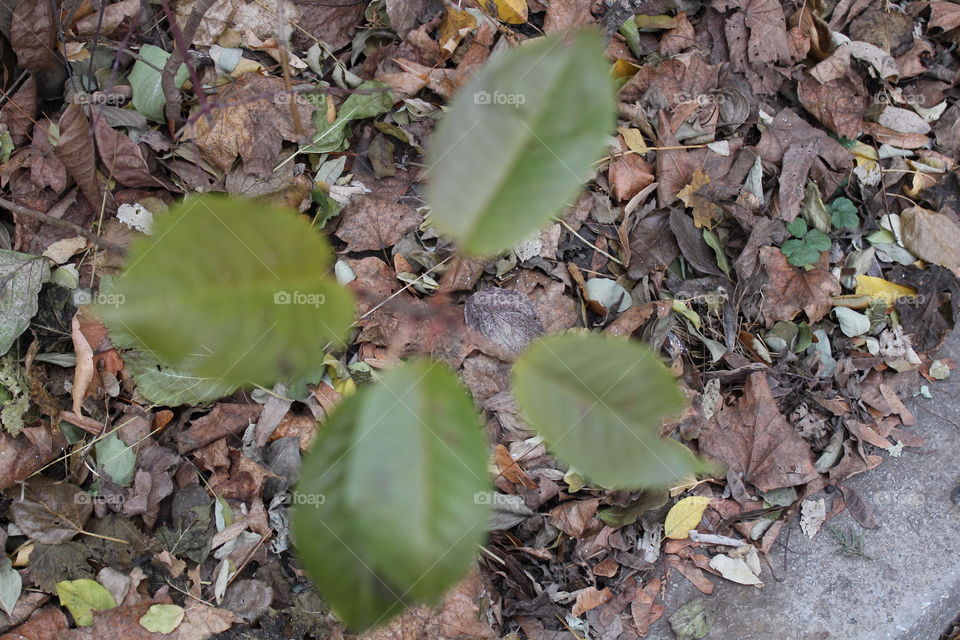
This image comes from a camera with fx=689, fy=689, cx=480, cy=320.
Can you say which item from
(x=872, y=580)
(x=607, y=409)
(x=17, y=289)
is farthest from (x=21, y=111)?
(x=872, y=580)

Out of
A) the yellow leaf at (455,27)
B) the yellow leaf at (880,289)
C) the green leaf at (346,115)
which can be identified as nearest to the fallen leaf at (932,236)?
the yellow leaf at (880,289)

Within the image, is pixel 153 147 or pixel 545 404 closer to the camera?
pixel 545 404

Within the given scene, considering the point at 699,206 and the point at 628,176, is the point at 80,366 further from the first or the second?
the point at 699,206

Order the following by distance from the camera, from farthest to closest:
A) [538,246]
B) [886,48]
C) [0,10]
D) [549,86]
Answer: [886,48], [538,246], [0,10], [549,86]

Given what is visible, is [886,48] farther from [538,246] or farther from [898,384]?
[538,246]

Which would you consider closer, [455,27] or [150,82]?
[150,82]

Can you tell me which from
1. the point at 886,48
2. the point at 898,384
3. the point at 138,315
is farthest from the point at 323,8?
the point at 898,384
